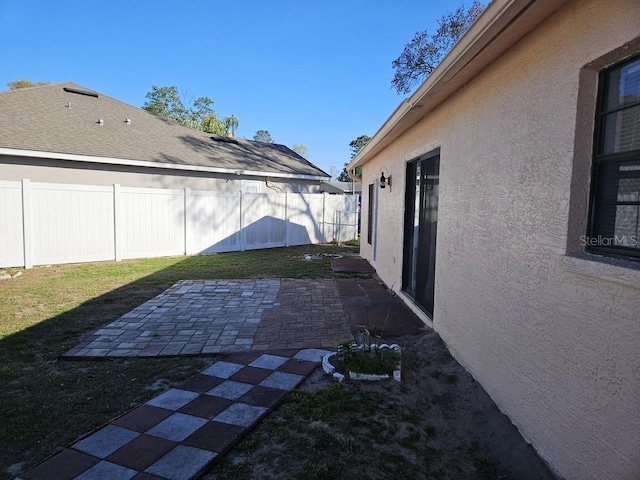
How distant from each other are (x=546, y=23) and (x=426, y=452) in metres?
2.86

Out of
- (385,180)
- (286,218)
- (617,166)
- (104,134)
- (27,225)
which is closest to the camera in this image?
(617,166)

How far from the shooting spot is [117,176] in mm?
12367

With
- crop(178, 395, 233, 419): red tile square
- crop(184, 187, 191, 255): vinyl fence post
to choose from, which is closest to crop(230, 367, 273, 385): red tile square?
crop(178, 395, 233, 419): red tile square

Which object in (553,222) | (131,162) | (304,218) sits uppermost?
(131,162)

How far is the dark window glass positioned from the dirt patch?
55.3 inches

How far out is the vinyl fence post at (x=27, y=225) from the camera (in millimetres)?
9234

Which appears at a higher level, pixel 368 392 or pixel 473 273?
pixel 473 273

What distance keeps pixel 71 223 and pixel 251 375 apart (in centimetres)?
859

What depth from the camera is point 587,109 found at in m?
2.18

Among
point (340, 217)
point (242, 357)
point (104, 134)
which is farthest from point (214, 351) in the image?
point (340, 217)

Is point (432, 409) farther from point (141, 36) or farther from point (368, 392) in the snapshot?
point (141, 36)

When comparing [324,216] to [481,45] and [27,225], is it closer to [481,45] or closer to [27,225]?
[27,225]

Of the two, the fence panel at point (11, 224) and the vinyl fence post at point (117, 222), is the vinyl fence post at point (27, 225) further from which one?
the vinyl fence post at point (117, 222)

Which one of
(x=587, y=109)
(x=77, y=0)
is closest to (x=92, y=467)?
(x=587, y=109)
